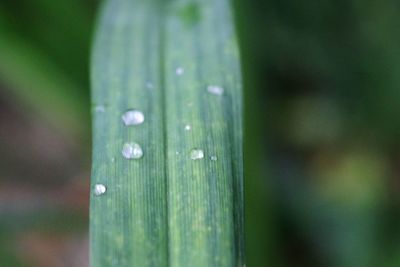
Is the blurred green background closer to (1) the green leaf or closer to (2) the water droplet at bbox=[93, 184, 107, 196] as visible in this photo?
(1) the green leaf

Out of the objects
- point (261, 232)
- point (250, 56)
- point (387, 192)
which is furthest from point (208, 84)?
point (387, 192)

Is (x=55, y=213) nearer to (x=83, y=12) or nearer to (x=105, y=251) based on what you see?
(x=83, y=12)

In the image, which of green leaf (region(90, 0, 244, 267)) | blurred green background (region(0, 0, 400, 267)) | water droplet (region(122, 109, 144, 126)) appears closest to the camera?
green leaf (region(90, 0, 244, 267))

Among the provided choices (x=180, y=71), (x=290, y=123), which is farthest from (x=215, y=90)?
(x=290, y=123)

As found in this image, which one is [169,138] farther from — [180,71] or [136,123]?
[180,71]

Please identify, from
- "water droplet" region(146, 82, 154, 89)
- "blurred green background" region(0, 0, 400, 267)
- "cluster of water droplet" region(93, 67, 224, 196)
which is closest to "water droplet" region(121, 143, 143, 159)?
"cluster of water droplet" region(93, 67, 224, 196)

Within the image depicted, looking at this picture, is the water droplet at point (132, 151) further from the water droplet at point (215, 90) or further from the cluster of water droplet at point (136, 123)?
the water droplet at point (215, 90)
